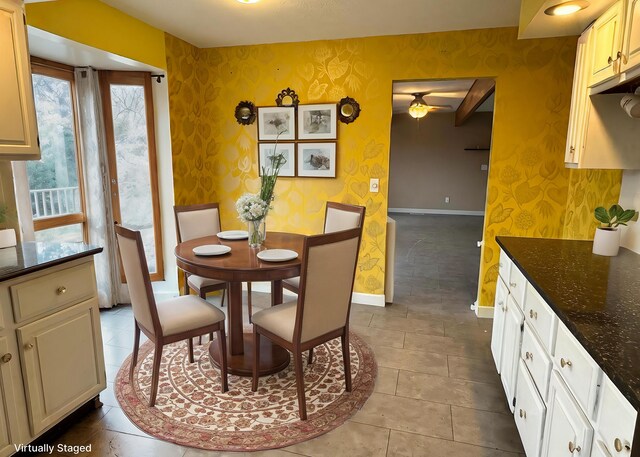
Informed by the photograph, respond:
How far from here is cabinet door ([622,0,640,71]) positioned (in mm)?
1485

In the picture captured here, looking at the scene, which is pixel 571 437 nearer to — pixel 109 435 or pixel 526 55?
pixel 109 435

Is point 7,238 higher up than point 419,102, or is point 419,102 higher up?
point 419,102

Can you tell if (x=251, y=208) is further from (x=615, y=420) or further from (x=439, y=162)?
(x=439, y=162)

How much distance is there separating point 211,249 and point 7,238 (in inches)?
42.9

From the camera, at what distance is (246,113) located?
3848 millimetres

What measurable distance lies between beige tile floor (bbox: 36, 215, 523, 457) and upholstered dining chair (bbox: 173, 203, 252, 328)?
2.22ft

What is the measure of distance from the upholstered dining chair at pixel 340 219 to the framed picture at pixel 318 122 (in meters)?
0.88

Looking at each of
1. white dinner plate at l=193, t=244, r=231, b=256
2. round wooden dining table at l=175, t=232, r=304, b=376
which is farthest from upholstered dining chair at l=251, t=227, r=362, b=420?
white dinner plate at l=193, t=244, r=231, b=256

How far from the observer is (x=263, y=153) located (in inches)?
153

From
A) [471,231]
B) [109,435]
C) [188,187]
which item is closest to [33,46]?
[188,187]

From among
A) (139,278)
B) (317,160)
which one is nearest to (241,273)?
(139,278)

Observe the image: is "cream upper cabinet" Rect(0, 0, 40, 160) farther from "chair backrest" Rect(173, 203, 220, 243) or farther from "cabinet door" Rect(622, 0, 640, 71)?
"cabinet door" Rect(622, 0, 640, 71)

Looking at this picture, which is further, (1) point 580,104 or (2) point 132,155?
(2) point 132,155

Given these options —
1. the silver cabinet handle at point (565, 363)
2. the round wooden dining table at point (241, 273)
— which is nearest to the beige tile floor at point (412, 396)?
the round wooden dining table at point (241, 273)
